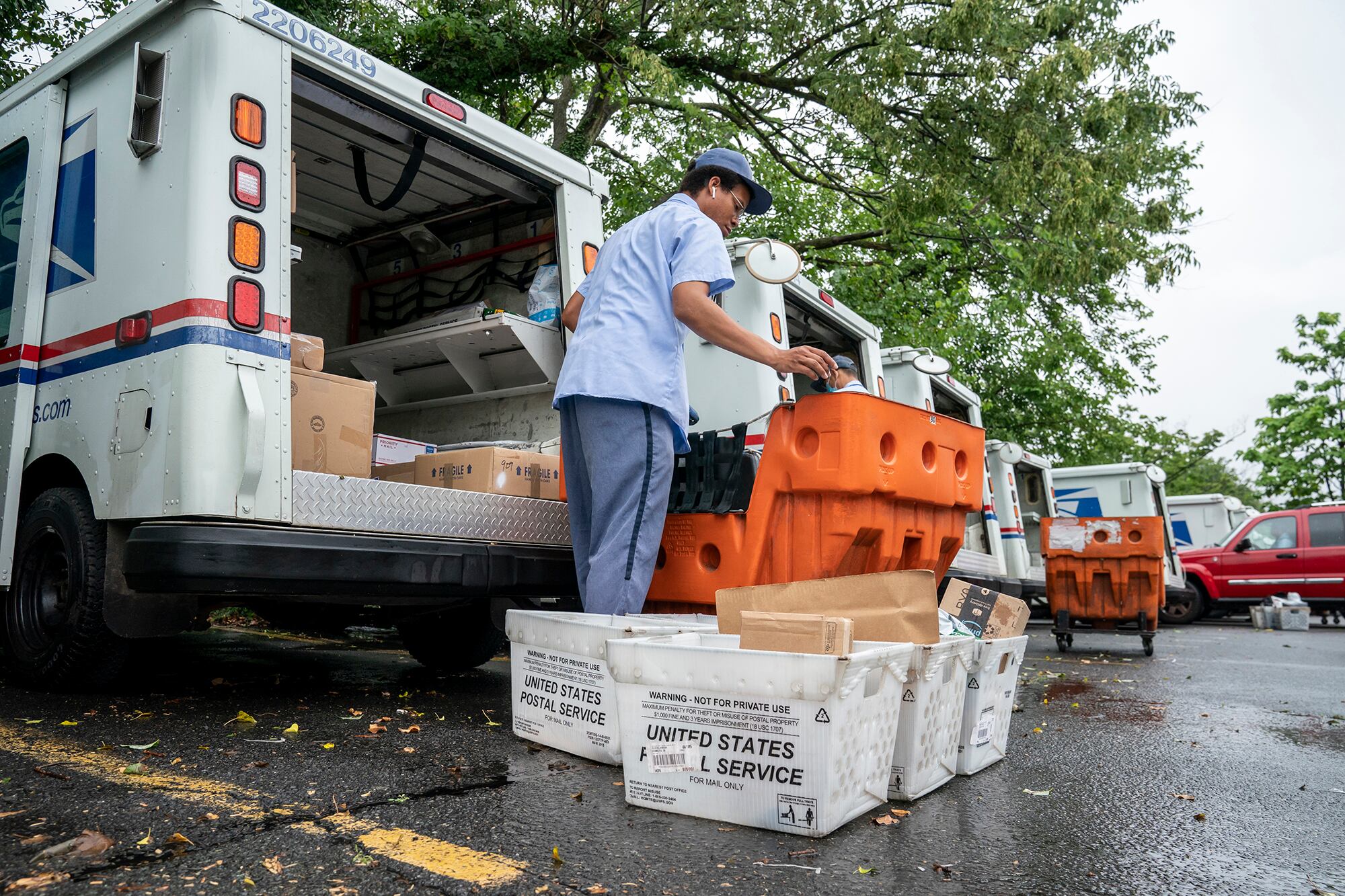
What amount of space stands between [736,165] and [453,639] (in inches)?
112

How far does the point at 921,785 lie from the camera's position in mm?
2729

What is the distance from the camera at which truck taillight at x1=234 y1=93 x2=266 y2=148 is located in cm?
349

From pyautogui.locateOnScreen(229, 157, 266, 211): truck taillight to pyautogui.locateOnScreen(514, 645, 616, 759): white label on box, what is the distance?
1.79 m

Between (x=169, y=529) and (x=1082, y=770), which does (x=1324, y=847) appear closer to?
(x=1082, y=770)

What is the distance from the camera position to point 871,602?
2.66 m

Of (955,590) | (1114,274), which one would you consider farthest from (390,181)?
(1114,274)

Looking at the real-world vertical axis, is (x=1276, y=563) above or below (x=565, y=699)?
above

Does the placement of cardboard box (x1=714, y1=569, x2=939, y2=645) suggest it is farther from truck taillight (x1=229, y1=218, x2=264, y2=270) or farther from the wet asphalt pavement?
truck taillight (x1=229, y1=218, x2=264, y2=270)

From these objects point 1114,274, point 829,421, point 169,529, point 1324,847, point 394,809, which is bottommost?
point 1324,847

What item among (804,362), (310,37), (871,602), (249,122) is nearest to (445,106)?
(310,37)

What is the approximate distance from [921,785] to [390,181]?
449 centimetres

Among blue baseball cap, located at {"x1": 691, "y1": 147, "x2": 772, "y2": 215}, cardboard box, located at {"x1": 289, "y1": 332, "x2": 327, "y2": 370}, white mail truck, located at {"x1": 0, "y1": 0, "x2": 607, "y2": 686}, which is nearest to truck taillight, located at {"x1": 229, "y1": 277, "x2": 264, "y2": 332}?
white mail truck, located at {"x1": 0, "y1": 0, "x2": 607, "y2": 686}

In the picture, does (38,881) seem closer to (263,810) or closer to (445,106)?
(263,810)

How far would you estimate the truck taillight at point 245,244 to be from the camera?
3.42 metres
